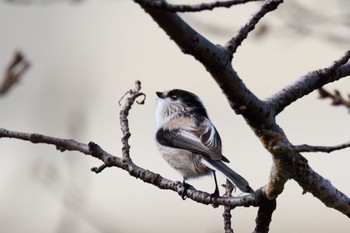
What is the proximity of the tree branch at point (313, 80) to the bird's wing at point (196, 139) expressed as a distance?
1283mm

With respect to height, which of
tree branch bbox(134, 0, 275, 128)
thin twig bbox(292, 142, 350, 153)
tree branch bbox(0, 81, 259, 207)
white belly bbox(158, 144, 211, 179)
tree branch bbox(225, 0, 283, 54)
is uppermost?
white belly bbox(158, 144, 211, 179)

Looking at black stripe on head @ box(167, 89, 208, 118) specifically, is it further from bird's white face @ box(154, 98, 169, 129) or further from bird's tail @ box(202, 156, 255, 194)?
bird's tail @ box(202, 156, 255, 194)

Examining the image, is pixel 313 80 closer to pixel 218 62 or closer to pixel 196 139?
pixel 218 62

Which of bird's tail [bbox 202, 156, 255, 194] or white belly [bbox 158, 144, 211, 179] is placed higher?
white belly [bbox 158, 144, 211, 179]

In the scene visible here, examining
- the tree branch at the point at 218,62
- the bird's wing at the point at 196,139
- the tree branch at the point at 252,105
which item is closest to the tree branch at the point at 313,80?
the tree branch at the point at 252,105

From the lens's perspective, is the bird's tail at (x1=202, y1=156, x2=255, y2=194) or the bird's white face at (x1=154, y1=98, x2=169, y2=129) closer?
the bird's tail at (x1=202, y1=156, x2=255, y2=194)

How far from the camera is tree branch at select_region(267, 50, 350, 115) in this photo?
2041 millimetres

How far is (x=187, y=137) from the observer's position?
3922mm

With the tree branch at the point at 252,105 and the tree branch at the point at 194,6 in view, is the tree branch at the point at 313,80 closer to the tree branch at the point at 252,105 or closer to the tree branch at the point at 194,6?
the tree branch at the point at 252,105

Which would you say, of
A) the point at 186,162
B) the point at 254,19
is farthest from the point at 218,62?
the point at 186,162

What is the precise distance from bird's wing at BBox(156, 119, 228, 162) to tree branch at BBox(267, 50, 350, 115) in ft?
4.21

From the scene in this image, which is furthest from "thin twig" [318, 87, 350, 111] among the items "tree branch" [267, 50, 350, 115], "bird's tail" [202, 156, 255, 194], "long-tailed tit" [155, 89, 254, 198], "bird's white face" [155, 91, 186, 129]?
"bird's white face" [155, 91, 186, 129]

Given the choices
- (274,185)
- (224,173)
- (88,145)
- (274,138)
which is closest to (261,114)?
(274,138)

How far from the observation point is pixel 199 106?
15.2ft
